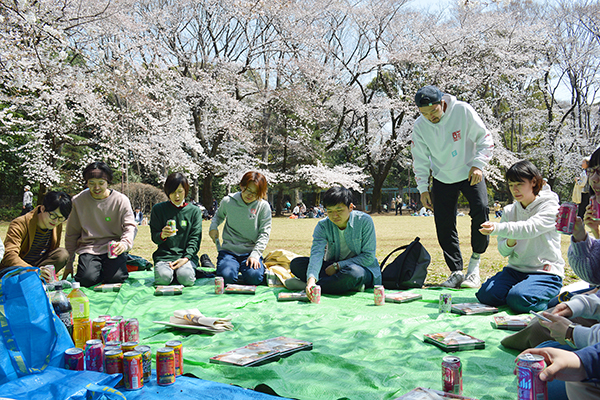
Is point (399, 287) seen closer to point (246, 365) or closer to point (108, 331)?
point (246, 365)

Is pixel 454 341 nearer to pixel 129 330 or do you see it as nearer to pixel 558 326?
pixel 558 326

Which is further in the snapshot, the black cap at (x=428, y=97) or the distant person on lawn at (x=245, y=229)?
the distant person on lawn at (x=245, y=229)

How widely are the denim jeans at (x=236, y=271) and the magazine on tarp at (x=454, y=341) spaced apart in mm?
2623

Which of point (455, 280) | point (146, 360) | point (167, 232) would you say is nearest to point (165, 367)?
point (146, 360)

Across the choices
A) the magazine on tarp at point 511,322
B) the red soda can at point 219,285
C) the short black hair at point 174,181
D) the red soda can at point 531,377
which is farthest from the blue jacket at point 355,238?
the red soda can at point 531,377

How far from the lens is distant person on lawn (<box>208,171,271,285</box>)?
536 cm

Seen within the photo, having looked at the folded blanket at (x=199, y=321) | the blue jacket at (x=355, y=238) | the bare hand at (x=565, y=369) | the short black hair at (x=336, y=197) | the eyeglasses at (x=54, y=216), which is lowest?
the folded blanket at (x=199, y=321)

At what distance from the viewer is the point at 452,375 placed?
2.12 m

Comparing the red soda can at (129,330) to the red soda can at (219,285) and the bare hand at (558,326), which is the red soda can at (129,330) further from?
the bare hand at (558,326)

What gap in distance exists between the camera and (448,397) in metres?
1.96

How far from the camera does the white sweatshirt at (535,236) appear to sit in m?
3.82

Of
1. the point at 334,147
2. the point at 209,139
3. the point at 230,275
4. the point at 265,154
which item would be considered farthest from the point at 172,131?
the point at 230,275

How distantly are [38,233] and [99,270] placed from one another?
80 centimetres

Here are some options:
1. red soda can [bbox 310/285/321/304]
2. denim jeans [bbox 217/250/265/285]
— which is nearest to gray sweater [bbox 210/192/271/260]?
denim jeans [bbox 217/250/265/285]
